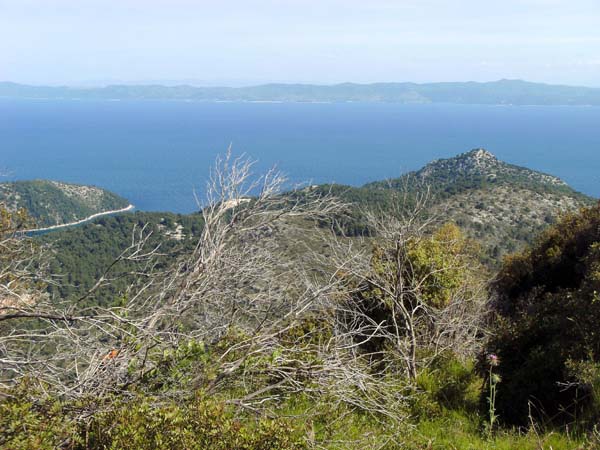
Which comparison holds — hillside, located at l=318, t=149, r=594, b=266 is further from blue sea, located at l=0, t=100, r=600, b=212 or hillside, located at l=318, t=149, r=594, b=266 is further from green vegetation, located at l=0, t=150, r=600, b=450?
blue sea, located at l=0, t=100, r=600, b=212

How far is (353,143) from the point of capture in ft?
521

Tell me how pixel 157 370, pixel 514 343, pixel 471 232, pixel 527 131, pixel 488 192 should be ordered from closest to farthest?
pixel 157 370
pixel 514 343
pixel 471 232
pixel 488 192
pixel 527 131

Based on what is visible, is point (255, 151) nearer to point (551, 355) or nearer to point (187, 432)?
point (551, 355)

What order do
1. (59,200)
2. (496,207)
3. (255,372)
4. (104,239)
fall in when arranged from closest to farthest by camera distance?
1. (255,372)
2. (496,207)
3. (104,239)
4. (59,200)

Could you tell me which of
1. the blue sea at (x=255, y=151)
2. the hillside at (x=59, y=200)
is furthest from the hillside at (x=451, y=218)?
the blue sea at (x=255, y=151)

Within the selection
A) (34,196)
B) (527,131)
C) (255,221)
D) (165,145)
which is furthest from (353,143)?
(255,221)

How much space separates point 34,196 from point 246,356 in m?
68.8

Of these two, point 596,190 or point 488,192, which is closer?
point 488,192

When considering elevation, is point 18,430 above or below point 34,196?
above

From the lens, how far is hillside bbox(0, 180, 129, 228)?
6290 cm

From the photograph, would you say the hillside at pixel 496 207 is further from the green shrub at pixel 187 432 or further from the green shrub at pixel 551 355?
the green shrub at pixel 187 432

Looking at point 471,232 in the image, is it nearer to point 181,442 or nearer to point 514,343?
point 514,343

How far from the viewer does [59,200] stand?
71375 mm

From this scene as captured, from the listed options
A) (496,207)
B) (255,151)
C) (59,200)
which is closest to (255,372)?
(496,207)
